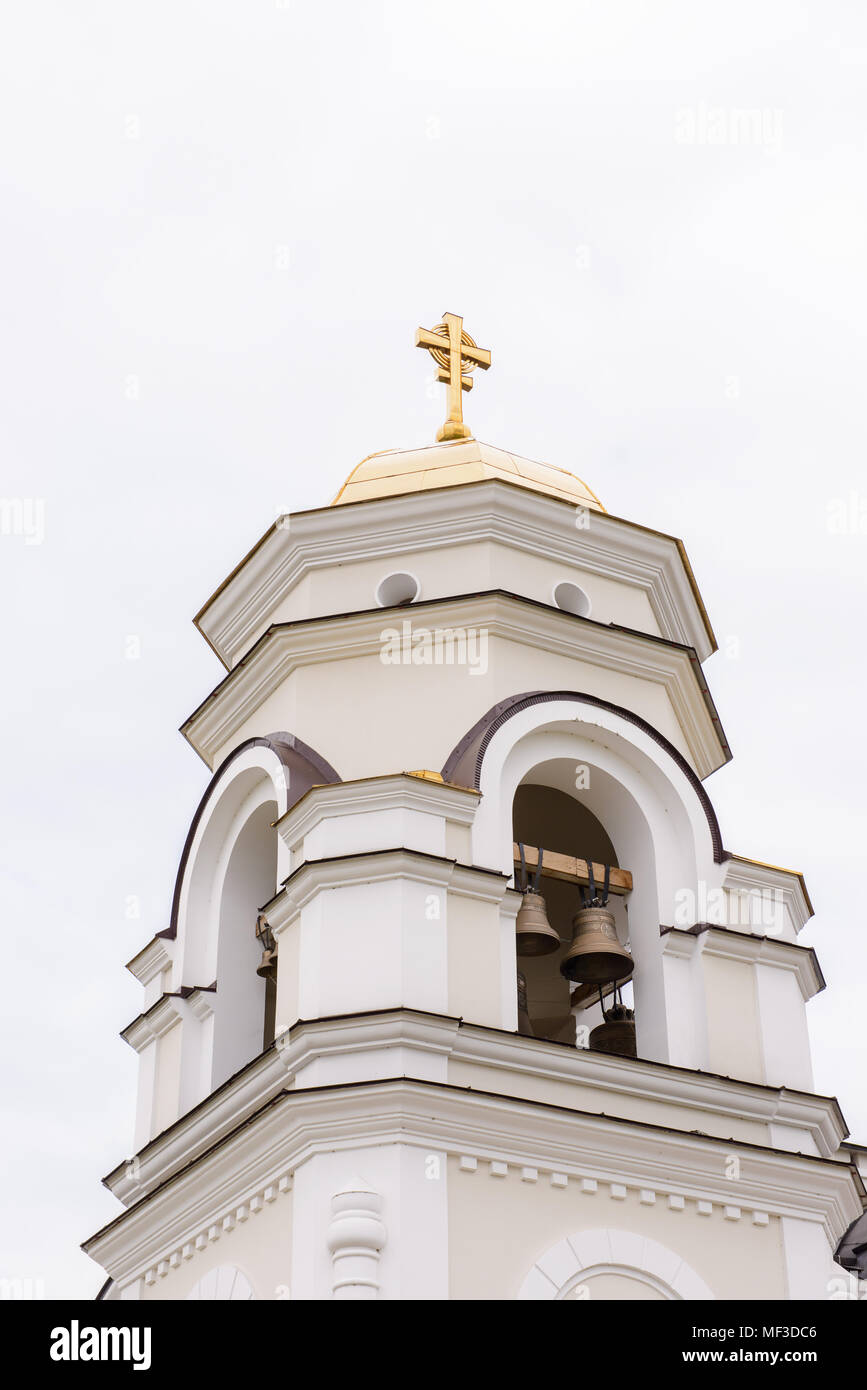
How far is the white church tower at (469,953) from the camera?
11.3 m

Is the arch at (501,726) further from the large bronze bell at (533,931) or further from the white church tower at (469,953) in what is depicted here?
the large bronze bell at (533,931)

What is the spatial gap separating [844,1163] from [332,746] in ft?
13.1

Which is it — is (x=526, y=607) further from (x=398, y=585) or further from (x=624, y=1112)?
(x=624, y=1112)

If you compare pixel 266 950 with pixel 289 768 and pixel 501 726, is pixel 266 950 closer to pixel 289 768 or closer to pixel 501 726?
pixel 289 768

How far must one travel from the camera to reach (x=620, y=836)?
1358cm

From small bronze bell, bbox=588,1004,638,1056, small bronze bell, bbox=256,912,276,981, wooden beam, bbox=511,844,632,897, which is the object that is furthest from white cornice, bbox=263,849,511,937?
small bronze bell, bbox=588,1004,638,1056

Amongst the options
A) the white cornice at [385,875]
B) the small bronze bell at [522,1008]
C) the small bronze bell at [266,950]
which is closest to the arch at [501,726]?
the white cornice at [385,875]

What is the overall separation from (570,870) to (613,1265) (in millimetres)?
2665

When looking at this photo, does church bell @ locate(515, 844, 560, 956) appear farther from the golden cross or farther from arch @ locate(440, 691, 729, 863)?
the golden cross

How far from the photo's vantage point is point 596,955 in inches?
503

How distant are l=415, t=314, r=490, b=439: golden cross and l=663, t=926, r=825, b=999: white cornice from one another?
5057 mm

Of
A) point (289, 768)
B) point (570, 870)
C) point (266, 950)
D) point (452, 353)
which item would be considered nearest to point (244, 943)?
point (266, 950)
